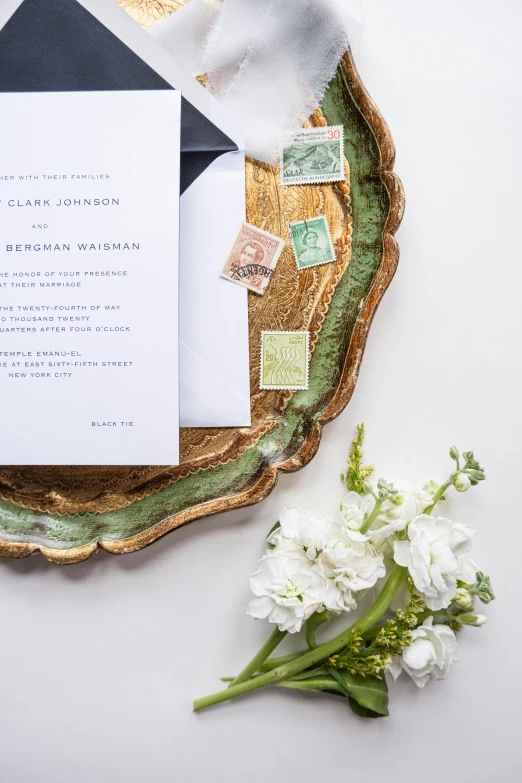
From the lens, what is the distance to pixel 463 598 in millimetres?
556

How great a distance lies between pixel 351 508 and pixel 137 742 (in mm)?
325

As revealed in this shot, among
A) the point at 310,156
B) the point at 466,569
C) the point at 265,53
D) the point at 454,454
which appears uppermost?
the point at 265,53

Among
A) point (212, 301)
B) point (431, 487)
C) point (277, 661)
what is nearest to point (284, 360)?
point (212, 301)

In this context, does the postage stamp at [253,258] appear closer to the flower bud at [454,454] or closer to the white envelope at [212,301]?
the white envelope at [212,301]

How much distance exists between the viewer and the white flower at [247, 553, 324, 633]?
21.3 inches

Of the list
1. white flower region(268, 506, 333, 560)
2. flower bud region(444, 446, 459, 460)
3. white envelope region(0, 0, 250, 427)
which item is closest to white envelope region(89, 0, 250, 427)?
white envelope region(0, 0, 250, 427)

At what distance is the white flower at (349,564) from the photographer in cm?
54

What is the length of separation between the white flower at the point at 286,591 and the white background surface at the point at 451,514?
0.04 meters

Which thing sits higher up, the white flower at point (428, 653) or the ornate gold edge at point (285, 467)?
the ornate gold edge at point (285, 467)

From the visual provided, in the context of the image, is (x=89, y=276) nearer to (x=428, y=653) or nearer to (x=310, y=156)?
(x=310, y=156)

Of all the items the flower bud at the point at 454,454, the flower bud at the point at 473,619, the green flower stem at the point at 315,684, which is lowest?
the green flower stem at the point at 315,684

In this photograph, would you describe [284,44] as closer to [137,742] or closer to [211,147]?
[211,147]

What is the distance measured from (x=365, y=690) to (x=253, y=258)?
1.43 feet

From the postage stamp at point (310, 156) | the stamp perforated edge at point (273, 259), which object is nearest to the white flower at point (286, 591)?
the stamp perforated edge at point (273, 259)
